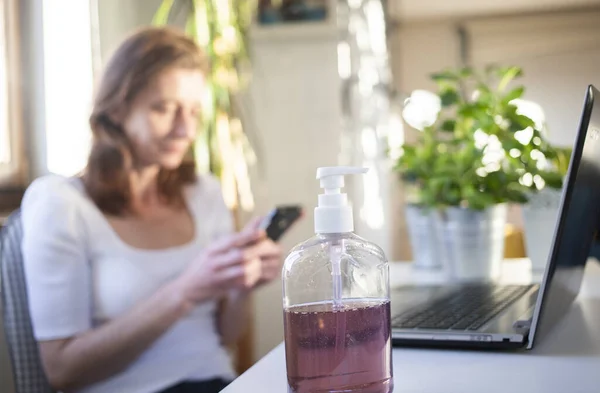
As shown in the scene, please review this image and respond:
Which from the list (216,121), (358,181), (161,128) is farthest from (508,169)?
(358,181)

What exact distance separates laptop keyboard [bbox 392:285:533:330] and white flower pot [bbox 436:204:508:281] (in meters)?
0.11

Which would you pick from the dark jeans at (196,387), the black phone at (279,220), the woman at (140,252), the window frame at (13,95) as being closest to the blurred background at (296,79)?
the window frame at (13,95)

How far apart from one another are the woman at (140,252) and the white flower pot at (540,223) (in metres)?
0.44

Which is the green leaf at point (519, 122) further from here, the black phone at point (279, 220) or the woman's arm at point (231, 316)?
the woman's arm at point (231, 316)

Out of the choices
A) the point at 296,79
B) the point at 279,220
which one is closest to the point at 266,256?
the point at 279,220

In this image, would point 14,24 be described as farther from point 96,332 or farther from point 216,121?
point 96,332

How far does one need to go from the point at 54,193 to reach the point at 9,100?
517 mm

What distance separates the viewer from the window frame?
4.87 ft

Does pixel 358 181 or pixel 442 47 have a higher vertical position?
pixel 442 47

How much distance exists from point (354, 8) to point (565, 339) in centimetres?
233

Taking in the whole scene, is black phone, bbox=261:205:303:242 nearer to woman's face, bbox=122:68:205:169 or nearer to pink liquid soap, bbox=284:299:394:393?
woman's face, bbox=122:68:205:169

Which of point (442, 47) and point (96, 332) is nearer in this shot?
point (96, 332)

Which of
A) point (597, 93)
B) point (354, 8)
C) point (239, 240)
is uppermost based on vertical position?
point (354, 8)

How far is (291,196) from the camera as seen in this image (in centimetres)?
254
